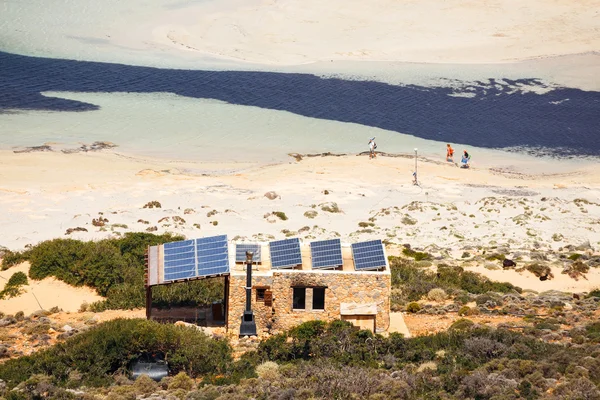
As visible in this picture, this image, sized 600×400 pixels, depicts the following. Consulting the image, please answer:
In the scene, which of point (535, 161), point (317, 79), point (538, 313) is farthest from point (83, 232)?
point (317, 79)

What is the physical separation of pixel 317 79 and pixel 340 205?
28149 mm

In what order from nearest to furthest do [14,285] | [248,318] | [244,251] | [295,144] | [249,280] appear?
1. [249,280]
2. [248,318]
3. [244,251]
4. [14,285]
5. [295,144]

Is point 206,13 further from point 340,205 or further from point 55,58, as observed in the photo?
point 340,205

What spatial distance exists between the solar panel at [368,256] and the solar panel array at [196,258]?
388 centimetres

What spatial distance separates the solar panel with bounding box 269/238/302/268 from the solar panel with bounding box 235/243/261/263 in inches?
17.4

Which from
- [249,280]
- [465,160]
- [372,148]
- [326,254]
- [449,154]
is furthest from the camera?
[449,154]

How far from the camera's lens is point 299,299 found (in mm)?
28250

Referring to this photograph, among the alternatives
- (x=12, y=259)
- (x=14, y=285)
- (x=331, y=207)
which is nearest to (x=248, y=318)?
(x=14, y=285)

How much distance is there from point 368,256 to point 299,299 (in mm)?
2433

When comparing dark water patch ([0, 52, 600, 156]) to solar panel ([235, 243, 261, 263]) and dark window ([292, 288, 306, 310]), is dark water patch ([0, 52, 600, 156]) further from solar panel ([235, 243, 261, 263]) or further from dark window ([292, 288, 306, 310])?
dark window ([292, 288, 306, 310])

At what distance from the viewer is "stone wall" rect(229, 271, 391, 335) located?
91.2ft

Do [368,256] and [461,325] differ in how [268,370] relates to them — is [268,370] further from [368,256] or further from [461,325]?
[461,325]

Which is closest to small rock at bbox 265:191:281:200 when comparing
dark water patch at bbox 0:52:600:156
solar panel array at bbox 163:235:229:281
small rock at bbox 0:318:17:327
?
solar panel array at bbox 163:235:229:281

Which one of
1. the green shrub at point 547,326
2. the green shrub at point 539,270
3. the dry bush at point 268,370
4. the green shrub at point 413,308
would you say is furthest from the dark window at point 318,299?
the green shrub at point 539,270
